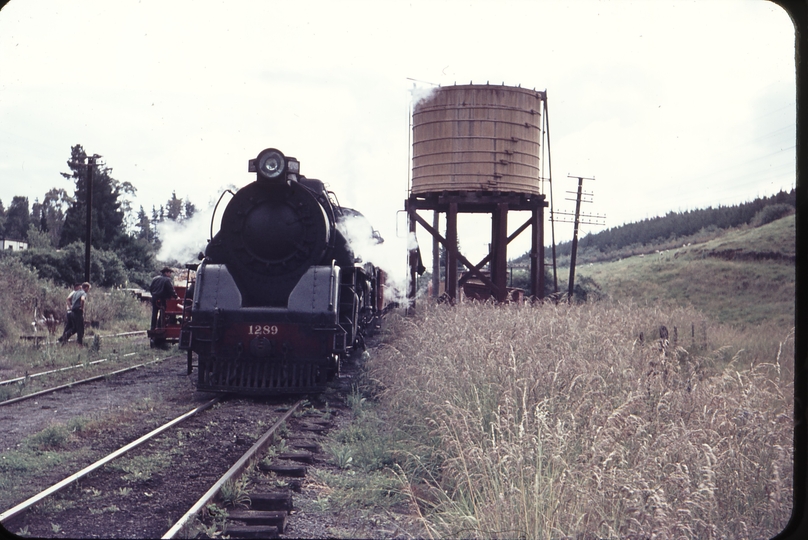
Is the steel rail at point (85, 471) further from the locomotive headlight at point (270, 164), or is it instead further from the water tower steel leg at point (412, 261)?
the water tower steel leg at point (412, 261)

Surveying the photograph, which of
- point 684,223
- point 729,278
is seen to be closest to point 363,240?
point 729,278

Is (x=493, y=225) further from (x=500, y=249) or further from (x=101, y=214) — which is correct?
(x=101, y=214)

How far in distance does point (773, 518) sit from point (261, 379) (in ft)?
21.4

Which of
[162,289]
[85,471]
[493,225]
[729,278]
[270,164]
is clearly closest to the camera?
[85,471]

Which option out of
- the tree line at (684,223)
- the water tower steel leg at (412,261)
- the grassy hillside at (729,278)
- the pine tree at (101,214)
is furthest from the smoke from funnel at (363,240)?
the tree line at (684,223)

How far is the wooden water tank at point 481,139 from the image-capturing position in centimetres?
1336

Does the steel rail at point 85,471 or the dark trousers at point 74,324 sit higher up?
the dark trousers at point 74,324

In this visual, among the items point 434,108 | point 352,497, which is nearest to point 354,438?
point 352,497

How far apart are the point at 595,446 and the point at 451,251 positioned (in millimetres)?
10670

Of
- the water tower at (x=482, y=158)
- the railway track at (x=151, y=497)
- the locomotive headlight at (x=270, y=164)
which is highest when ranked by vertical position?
the water tower at (x=482, y=158)

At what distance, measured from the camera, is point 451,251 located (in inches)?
540

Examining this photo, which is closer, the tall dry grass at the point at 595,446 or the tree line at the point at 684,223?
the tall dry grass at the point at 595,446

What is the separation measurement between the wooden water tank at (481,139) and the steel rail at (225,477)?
822cm

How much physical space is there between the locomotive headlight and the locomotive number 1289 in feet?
6.76
